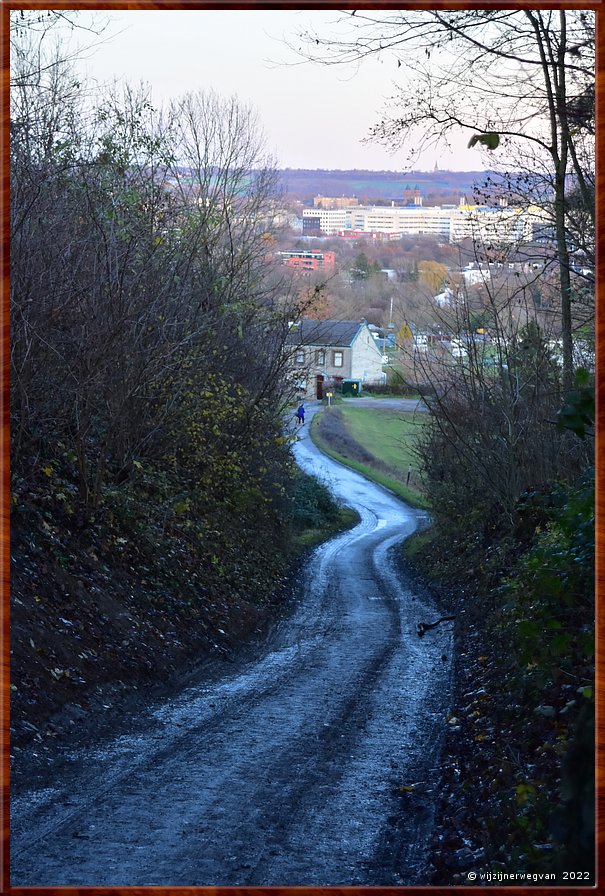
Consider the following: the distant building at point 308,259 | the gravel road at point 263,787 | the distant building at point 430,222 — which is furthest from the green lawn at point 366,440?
the gravel road at point 263,787

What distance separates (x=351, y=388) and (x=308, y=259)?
33.0 meters

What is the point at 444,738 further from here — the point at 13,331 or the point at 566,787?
the point at 13,331

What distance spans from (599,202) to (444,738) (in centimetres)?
560

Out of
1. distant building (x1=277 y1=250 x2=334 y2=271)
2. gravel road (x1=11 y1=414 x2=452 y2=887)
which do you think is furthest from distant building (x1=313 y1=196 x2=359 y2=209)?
gravel road (x1=11 y1=414 x2=452 y2=887)

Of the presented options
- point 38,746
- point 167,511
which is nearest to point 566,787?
point 38,746

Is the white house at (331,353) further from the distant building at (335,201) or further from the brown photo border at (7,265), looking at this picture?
the brown photo border at (7,265)

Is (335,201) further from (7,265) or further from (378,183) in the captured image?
(7,265)

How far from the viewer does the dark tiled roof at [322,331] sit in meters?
18.7

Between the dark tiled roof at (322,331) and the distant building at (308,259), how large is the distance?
3.98ft

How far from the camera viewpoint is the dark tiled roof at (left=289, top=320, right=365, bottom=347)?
737 inches

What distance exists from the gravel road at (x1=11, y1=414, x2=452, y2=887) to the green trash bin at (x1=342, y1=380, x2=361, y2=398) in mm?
37885

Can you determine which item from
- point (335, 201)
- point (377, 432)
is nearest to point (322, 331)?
point (335, 201)

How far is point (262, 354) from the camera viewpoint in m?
18.8

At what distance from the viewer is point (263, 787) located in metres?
6.23
